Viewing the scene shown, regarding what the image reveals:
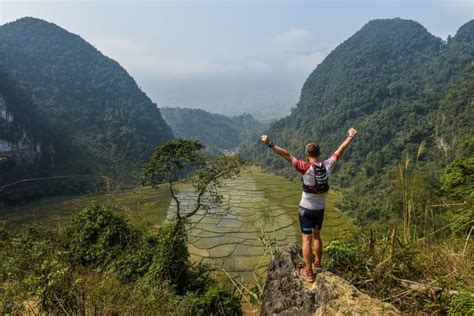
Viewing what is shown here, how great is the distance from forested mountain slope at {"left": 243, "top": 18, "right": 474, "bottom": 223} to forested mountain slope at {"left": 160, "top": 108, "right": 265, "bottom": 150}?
37860 mm

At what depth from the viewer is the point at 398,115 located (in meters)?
49.8

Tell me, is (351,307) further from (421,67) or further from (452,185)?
(421,67)

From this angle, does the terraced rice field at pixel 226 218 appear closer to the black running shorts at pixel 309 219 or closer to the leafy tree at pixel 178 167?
the leafy tree at pixel 178 167

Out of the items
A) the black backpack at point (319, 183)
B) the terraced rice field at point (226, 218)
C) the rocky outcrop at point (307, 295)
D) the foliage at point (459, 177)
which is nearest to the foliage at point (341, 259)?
the rocky outcrop at point (307, 295)

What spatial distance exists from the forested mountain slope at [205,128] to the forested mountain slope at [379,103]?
37.9 meters

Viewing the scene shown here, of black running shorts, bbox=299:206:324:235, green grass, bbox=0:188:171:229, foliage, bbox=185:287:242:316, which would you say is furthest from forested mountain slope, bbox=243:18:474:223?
green grass, bbox=0:188:171:229

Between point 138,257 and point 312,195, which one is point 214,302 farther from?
point 312,195

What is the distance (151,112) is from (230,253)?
74413 millimetres

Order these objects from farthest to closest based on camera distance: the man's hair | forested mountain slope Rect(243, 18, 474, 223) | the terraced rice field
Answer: forested mountain slope Rect(243, 18, 474, 223), the terraced rice field, the man's hair

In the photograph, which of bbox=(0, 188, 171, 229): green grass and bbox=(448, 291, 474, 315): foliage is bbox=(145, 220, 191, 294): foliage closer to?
bbox=(448, 291, 474, 315): foliage

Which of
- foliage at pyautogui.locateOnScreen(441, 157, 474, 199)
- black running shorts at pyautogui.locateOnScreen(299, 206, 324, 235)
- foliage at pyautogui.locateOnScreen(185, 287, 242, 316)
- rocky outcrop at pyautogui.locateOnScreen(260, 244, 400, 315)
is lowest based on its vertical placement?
foliage at pyautogui.locateOnScreen(185, 287, 242, 316)

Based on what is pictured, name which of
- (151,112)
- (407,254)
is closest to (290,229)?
(407,254)

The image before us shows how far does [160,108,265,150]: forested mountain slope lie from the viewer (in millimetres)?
124188

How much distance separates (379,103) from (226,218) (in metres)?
47.9
